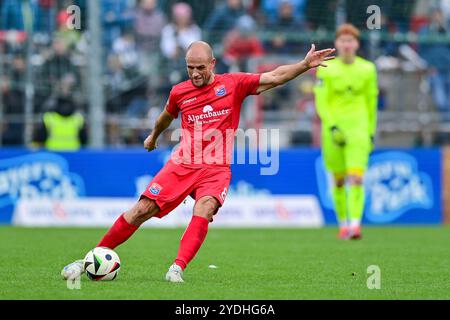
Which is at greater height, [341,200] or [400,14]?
[400,14]

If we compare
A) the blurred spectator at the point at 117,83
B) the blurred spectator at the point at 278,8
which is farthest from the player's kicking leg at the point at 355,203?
the blurred spectator at the point at 278,8

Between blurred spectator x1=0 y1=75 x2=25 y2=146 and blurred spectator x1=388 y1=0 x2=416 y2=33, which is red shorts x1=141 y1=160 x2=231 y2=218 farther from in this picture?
blurred spectator x1=388 y1=0 x2=416 y2=33

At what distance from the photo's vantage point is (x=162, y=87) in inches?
769

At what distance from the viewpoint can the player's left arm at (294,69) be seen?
27.9 feet

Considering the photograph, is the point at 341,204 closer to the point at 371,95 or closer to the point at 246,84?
the point at 371,95

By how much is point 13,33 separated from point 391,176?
7766mm

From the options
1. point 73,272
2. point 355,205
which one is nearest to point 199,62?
point 73,272

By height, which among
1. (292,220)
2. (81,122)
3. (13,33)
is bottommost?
(292,220)

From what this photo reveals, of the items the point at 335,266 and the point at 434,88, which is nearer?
the point at 335,266

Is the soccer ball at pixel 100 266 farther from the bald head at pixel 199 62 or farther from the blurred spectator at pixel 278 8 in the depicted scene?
the blurred spectator at pixel 278 8

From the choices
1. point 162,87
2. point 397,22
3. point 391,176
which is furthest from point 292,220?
point 397,22

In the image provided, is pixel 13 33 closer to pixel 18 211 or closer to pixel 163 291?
pixel 18 211

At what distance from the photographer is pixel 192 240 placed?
840 centimetres

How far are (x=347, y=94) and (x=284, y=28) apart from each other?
20.1 feet
